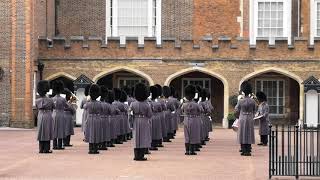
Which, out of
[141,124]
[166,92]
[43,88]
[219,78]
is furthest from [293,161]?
[219,78]

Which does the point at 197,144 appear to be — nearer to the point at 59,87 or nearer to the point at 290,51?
the point at 59,87

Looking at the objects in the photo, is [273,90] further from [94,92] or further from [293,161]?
[293,161]

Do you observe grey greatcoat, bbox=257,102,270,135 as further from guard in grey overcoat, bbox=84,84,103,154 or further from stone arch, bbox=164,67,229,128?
stone arch, bbox=164,67,229,128

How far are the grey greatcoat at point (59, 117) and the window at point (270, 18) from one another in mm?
17864

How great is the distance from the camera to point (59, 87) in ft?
69.9

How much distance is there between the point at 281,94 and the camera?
36719 millimetres

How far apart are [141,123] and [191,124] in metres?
2.23

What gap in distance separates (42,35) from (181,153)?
1586 centimetres

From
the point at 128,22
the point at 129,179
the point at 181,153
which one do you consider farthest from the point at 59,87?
the point at 128,22

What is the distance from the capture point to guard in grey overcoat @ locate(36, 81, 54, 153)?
20.0 m

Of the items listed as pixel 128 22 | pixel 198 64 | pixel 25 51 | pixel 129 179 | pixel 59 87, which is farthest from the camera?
pixel 128 22

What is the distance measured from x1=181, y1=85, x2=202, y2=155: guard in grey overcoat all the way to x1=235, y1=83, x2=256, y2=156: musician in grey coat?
3.71 ft

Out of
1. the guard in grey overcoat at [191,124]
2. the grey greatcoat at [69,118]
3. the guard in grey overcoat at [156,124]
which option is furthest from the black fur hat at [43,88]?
the guard in grey overcoat at [191,124]

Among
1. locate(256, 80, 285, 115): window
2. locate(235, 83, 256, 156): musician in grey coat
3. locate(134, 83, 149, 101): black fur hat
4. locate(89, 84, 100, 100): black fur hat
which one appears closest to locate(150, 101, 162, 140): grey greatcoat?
locate(89, 84, 100, 100): black fur hat
